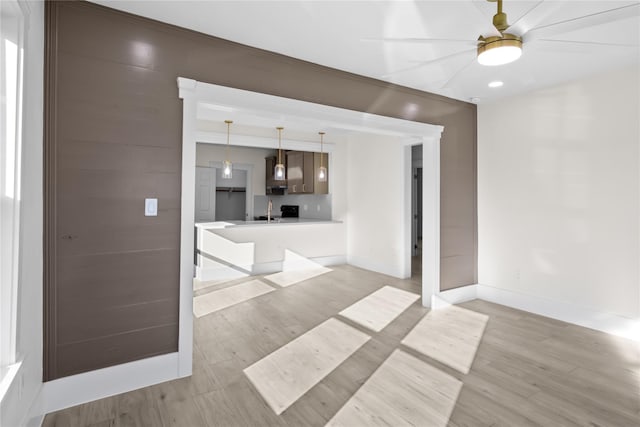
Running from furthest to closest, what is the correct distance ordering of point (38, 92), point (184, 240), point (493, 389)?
point (184, 240)
point (493, 389)
point (38, 92)

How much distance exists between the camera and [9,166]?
157 centimetres

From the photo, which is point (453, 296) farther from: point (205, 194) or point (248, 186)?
point (205, 194)

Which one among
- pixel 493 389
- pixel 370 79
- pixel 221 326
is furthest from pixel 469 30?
pixel 221 326

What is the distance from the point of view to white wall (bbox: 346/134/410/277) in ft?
18.3

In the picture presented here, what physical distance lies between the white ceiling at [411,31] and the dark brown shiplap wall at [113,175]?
22cm

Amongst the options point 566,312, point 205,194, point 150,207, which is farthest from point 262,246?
point 566,312

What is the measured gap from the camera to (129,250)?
2318 mm

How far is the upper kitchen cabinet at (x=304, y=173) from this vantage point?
23.1 ft

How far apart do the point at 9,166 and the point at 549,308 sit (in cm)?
477

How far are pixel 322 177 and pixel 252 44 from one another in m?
3.76

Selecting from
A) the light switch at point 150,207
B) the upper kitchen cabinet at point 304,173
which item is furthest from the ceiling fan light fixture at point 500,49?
the upper kitchen cabinet at point 304,173

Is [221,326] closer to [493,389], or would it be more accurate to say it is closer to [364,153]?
[493,389]

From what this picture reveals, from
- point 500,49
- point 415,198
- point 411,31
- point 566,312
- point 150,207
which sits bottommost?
point 566,312

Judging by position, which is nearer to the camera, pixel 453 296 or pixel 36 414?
pixel 36 414
